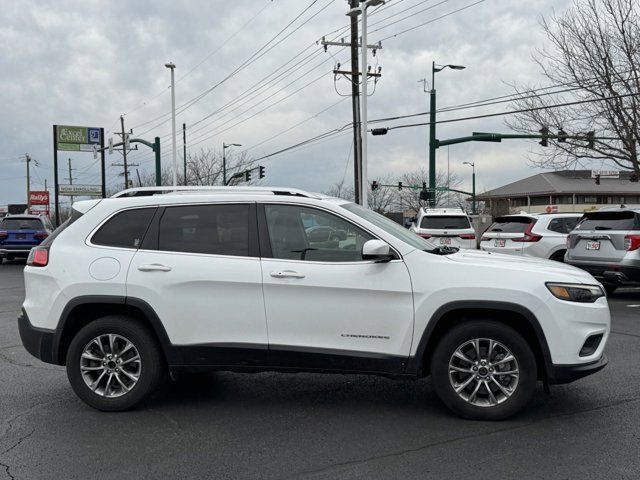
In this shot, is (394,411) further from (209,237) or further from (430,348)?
(209,237)

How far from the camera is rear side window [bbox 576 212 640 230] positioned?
34.0 feet

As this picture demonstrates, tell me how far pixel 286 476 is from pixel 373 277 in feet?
5.09

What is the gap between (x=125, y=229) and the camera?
16.0 feet

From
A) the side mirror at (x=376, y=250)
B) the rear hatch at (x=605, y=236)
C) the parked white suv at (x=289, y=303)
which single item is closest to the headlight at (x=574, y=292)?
the parked white suv at (x=289, y=303)

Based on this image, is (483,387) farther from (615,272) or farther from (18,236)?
(18,236)

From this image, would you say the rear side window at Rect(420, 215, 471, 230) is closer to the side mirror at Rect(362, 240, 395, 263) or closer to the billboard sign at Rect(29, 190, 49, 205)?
the side mirror at Rect(362, 240, 395, 263)

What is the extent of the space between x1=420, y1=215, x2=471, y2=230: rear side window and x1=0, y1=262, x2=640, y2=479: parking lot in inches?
402

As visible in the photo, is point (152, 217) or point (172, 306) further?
point (152, 217)

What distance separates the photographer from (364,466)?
12.2ft

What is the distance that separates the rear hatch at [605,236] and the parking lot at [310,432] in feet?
16.4

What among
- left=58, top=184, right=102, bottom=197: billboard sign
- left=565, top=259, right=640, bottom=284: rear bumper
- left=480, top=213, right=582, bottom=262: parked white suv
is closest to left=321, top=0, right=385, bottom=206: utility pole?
left=480, top=213, right=582, bottom=262: parked white suv

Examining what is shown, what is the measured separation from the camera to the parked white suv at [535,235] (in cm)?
1280

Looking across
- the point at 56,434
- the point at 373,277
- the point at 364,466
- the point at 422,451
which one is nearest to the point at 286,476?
the point at 364,466

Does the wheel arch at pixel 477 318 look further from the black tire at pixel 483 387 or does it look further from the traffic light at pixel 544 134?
the traffic light at pixel 544 134
